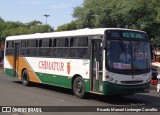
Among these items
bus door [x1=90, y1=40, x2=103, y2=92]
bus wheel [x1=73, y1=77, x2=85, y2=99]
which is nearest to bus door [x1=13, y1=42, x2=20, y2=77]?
bus wheel [x1=73, y1=77, x2=85, y2=99]

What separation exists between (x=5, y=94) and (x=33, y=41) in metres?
4.82

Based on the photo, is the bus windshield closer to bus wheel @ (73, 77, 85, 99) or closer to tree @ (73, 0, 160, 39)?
bus wheel @ (73, 77, 85, 99)

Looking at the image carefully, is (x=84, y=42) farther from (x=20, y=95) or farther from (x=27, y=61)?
(x=27, y=61)

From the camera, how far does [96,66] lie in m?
15.4

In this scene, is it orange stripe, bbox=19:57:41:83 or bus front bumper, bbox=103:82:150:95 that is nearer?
bus front bumper, bbox=103:82:150:95

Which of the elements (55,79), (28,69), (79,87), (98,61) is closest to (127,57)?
(98,61)

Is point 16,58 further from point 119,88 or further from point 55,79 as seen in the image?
point 119,88

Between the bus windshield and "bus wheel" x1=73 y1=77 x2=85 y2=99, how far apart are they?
193cm

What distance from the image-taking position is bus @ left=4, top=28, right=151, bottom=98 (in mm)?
14836

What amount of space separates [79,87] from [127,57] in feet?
8.48

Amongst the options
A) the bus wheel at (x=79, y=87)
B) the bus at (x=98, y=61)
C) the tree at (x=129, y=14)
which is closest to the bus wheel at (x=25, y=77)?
the bus at (x=98, y=61)

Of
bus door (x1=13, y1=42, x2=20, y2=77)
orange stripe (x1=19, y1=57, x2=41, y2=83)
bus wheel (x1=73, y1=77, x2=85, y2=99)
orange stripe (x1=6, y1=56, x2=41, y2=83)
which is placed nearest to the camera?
bus wheel (x1=73, y1=77, x2=85, y2=99)

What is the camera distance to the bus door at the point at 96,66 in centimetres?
1519

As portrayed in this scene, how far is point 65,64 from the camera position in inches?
697
